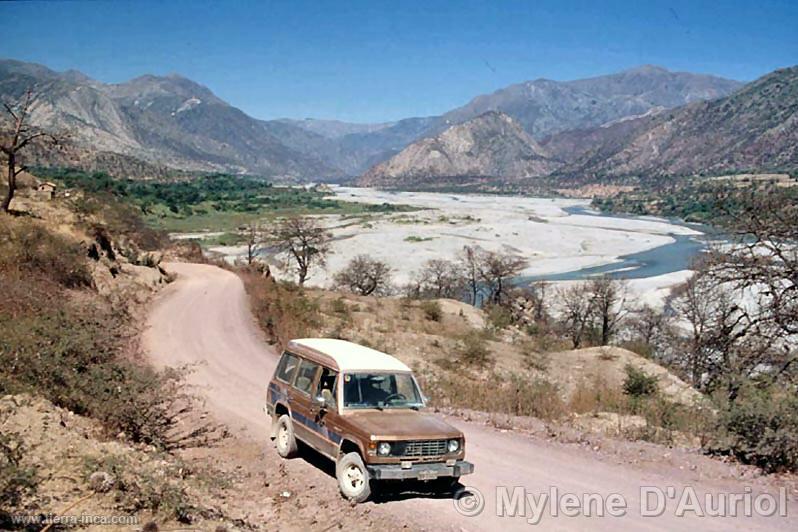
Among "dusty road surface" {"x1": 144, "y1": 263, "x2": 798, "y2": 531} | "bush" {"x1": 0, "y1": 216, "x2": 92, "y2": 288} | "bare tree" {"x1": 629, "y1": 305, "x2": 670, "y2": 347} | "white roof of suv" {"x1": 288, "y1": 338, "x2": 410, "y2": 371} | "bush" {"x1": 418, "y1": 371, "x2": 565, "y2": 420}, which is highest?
"bush" {"x1": 0, "y1": 216, "x2": 92, "y2": 288}

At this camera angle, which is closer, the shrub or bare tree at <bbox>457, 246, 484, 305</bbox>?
the shrub

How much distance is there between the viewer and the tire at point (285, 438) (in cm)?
1057

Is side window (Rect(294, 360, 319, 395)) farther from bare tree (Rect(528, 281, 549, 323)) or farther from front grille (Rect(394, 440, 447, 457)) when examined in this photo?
bare tree (Rect(528, 281, 549, 323))

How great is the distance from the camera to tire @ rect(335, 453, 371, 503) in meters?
8.73

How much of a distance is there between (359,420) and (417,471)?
1.09 meters

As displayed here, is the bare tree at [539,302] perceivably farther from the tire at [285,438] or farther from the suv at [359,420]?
the suv at [359,420]

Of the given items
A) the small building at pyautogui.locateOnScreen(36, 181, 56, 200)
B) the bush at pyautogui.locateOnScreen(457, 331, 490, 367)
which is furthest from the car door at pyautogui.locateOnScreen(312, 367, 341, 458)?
the small building at pyautogui.locateOnScreen(36, 181, 56, 200)

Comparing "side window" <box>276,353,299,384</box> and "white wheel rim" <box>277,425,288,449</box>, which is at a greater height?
"side window" <box>276,353,299,384</box>

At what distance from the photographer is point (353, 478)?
895 centimetres

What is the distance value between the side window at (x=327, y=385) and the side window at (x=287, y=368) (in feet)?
3.21

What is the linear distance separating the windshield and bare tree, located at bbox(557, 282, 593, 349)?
31.6 m

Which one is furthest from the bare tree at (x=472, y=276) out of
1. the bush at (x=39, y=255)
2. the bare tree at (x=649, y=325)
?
the bush at (x=39, y=255)

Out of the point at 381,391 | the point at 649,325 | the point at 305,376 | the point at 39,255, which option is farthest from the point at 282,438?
the point at 649,325

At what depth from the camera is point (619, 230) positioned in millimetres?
114625
